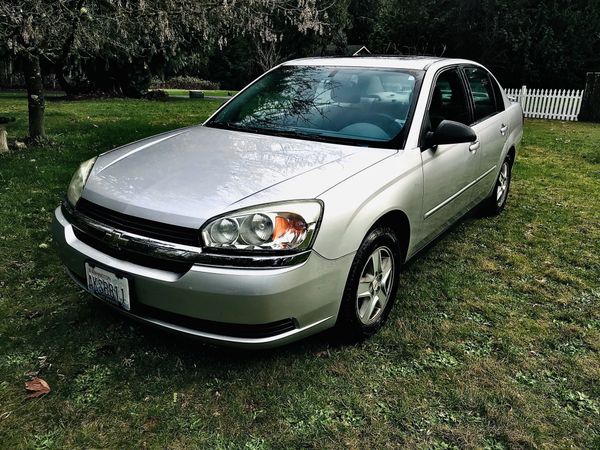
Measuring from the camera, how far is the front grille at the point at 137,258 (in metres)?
2.27

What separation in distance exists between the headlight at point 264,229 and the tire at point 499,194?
3.28 metres

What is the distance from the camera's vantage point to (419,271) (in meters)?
3.88

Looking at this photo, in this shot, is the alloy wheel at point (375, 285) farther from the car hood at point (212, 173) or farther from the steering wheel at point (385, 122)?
the steering wheel at point (385, 122)

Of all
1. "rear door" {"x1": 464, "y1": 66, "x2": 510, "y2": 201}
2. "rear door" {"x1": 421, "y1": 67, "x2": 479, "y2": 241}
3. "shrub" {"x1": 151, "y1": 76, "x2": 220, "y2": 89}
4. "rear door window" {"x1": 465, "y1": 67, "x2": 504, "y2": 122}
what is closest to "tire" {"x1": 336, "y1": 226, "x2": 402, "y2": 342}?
"rear door" {"x1": 421, "y1": 67, "x2": 479, "y2": 241}

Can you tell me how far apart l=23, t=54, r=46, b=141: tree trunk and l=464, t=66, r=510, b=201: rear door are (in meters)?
5.80

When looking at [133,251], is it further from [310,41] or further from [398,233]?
[310,41]

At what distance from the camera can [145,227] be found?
2348 millimetres

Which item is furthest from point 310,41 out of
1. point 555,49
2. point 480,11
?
point 555,49

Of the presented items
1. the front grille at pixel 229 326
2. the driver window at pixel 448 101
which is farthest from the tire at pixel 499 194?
the front grille at pixel 229 326

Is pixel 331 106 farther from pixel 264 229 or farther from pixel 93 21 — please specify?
pixel 93 21

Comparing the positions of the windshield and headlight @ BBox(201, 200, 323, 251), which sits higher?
the windshield

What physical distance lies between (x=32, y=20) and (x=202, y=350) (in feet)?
16.2

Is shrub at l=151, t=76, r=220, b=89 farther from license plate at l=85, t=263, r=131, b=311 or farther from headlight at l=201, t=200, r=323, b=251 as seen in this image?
headlight at l=201, t=200, r=323, b=251

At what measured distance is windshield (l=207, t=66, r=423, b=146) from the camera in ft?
10.6
